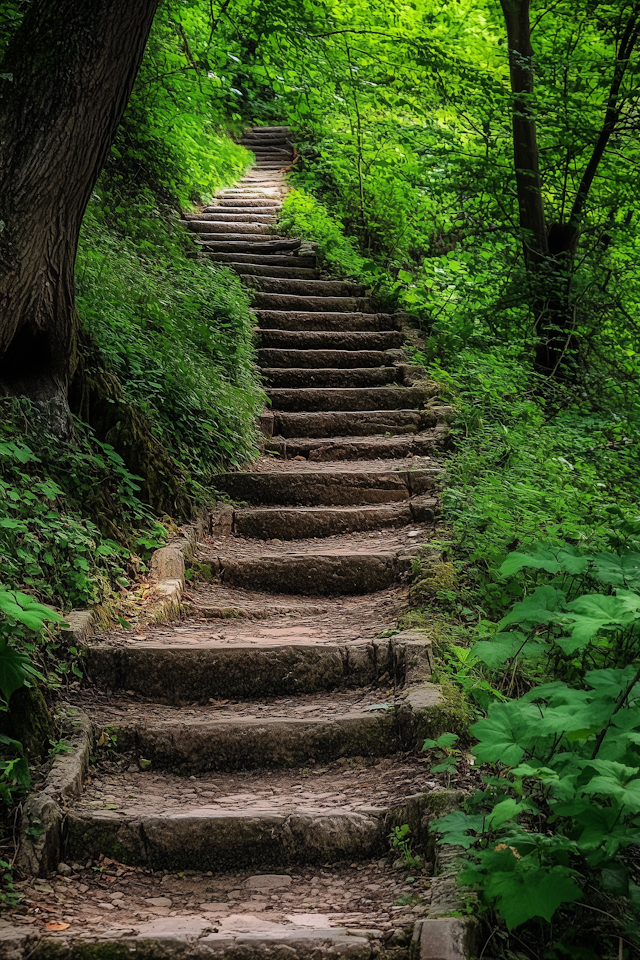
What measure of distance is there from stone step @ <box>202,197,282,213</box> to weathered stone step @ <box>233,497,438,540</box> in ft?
26.0

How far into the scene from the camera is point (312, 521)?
523 cm

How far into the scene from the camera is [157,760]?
3.11 meters

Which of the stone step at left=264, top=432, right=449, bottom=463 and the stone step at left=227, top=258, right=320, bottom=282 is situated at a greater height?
the stone step at left=227, top=258, right=320, bottom=282

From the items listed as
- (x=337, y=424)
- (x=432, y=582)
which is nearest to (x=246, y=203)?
(x=337, y=424)

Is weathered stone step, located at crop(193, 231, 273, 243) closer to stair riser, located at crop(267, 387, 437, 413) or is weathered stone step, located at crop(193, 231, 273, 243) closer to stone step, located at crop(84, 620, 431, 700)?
stair riser, located at crop(267, 387, 437, 413)

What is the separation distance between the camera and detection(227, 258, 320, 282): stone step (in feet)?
30.0

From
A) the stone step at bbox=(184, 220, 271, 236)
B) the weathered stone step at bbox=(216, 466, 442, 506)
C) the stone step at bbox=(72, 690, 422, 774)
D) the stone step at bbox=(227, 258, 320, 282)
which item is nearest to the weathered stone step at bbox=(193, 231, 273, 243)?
the stone step at bbox=(184, 220, 271, 236)

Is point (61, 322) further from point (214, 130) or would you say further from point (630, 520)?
point (214, 130)

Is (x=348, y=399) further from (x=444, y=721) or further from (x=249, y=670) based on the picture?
(x=444, y=721)

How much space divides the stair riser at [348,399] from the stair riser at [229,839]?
4.71 m

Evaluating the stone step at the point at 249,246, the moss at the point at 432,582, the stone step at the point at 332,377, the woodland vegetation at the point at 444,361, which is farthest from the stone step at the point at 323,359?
the moss at the point at 432,582

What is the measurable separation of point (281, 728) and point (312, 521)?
2.24 metres

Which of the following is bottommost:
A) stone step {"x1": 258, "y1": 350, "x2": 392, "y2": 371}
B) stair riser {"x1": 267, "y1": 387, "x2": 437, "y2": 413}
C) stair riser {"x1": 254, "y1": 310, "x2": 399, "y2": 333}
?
stair riser {"x1": 267, "y1": 387, "x2": 437, "y2": 413}

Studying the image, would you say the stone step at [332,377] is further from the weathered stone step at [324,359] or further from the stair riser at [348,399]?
the stair riser at [348,399]
